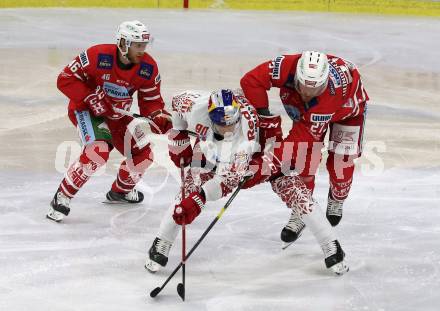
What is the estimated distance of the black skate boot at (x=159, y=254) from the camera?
15.6 feet

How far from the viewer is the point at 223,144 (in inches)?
181

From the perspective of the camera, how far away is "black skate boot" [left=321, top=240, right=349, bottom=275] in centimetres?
476

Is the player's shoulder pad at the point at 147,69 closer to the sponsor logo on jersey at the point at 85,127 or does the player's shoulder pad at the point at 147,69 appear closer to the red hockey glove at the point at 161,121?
the red hockey glove at the point at 161,121

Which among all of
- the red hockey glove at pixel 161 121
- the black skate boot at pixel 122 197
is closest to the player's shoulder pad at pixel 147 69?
the red hockey glove at pixel 161 121

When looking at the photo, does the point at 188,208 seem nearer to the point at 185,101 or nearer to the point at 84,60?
the point at 185,101

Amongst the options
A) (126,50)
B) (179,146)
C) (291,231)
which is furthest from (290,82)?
(126,50)

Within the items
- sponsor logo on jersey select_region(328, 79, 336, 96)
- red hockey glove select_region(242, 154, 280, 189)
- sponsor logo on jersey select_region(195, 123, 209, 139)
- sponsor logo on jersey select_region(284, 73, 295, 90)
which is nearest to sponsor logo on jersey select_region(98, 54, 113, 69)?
sponsor logo on jersey select_region(195, 123, 209, 139)

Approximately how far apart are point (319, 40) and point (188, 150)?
744 cm

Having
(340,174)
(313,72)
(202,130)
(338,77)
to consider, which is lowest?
(340,174)

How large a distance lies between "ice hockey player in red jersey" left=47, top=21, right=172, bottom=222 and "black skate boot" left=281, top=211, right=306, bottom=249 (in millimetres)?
1045

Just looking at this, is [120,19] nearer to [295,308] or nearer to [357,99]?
[357,99]

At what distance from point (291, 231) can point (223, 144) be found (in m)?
0.97

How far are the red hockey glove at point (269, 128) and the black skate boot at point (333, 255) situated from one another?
0.66m

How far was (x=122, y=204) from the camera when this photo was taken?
6035 millimetres
